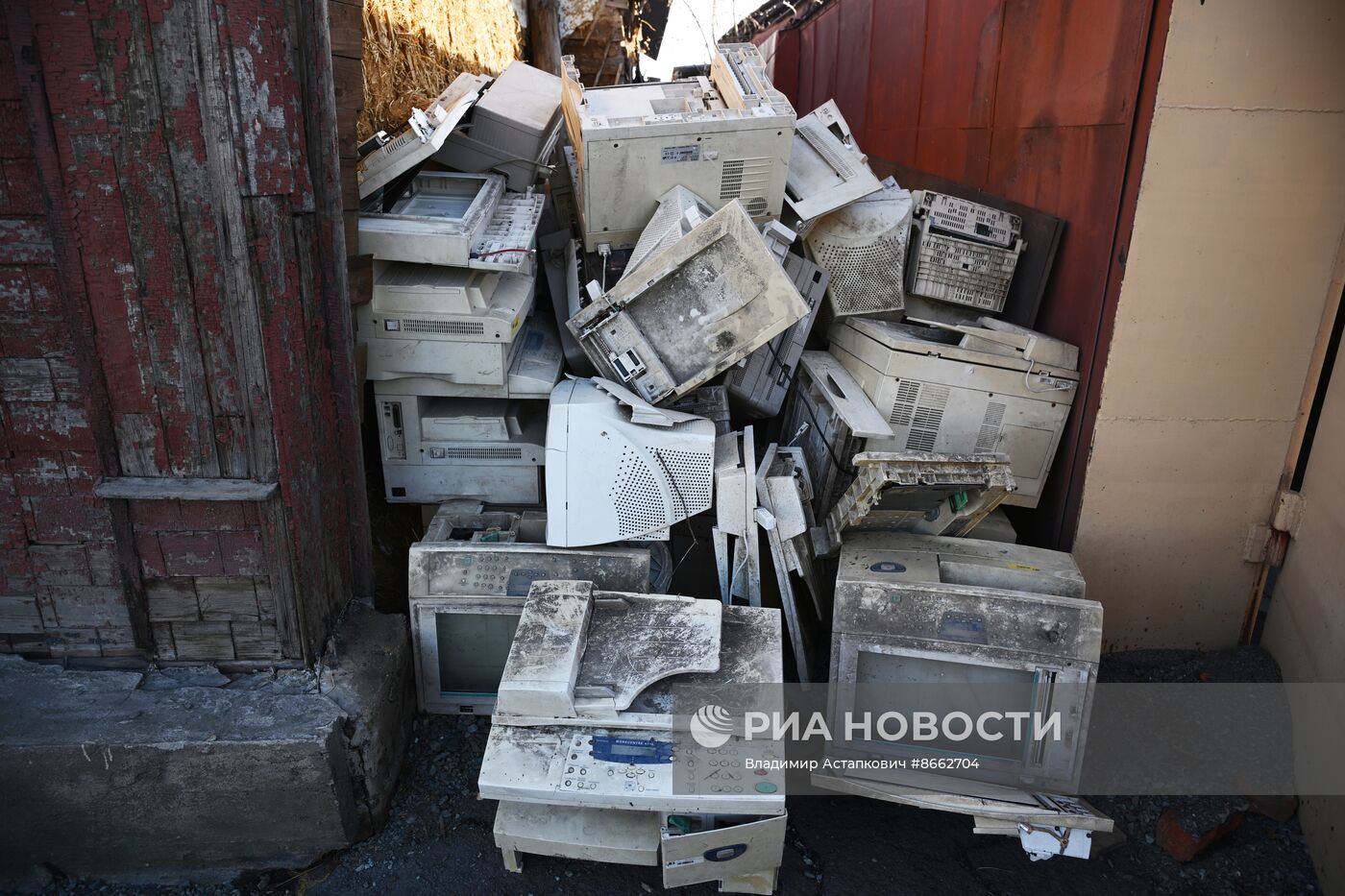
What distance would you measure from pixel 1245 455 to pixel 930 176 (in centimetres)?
283

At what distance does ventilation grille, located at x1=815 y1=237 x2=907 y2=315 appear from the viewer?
369 centimetres

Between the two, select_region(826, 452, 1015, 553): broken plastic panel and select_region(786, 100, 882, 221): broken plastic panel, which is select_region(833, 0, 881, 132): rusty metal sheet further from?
select_region(826, 452, 1015, 553): broken plastic panel

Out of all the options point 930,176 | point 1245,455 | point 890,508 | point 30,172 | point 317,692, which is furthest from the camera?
point 930,176

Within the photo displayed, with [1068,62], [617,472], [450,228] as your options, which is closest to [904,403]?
[617,472]

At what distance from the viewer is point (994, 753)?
272 cm

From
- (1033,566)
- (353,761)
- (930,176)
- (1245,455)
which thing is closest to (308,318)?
(353,761)

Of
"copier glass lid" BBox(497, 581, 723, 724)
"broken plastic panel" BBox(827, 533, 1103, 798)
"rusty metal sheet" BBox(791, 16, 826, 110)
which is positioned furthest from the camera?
"rusty metal sheet" BBox(791, 16, 826, 110)

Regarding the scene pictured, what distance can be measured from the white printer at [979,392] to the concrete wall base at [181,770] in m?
2.10

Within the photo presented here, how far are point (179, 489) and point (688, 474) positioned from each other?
156 centimetres

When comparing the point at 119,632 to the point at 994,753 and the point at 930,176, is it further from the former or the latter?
the point at 930,176

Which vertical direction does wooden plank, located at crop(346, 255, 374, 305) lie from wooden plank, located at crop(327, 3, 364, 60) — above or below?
below

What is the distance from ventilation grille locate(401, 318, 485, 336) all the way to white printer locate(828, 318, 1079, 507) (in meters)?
1.51

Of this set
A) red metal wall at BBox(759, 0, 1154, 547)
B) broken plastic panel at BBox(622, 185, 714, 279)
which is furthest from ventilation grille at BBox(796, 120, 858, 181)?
red metal wall at BBox(759, 0, 1154, 547)

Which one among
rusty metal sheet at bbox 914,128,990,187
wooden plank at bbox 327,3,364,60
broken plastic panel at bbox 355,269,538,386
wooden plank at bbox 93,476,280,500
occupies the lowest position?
wooden plank at bbox 93,476,280,500
